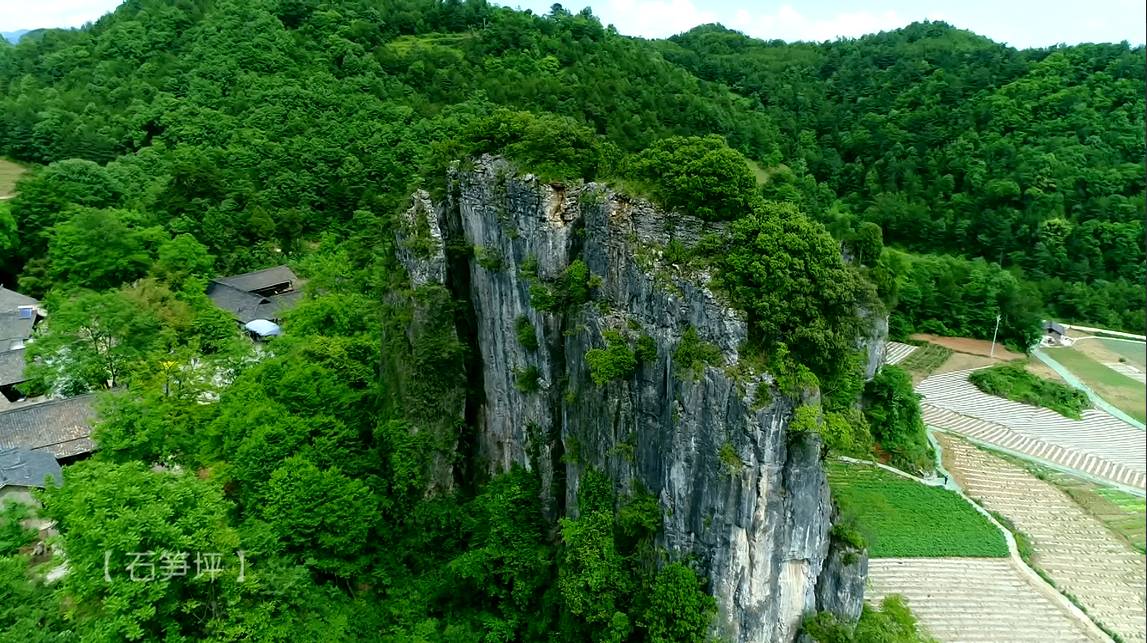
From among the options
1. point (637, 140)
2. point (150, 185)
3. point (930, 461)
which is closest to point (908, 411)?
point (930, 461)

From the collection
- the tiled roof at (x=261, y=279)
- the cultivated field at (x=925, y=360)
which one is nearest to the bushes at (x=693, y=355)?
the tiled roof at (x=261, y=279)

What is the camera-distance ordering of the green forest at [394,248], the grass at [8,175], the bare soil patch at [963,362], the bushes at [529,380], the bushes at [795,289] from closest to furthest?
the bushes at [795,289] → the green forest at [394,248] → the bushes at [529,380] → the bare soil patch at [963,362] → the grass at [8,175]

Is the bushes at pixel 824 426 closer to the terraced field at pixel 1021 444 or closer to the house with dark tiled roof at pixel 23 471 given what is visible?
the house with dark tiled roof at pixel 23 471

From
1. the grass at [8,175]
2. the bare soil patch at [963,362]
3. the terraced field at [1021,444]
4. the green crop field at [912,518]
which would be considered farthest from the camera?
the grass at [8,175]

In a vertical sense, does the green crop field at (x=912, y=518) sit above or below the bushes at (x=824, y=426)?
below

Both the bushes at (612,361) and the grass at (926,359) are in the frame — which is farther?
the grass at (926,359)

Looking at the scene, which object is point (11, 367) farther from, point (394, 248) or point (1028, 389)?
point (1028, 389)
